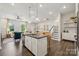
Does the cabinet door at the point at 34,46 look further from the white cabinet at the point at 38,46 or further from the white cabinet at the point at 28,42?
the white cabinet at the point at 28,42

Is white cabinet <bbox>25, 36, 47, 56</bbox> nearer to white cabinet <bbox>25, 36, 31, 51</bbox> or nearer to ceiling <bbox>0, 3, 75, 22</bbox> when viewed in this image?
white cabinet <bbox>25, 36, 31, 51</bbox>

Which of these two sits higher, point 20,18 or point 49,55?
point 20,18

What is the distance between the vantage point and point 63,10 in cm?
182

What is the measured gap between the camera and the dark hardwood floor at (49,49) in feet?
5.94

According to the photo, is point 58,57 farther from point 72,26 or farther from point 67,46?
point 72,26

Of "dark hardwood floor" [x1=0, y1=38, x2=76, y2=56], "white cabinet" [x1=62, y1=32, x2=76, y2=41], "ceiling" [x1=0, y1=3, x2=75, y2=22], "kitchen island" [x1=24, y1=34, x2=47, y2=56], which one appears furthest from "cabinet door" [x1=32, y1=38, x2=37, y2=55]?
"white cabinet" [x1=62, y1=32, x2=76, y2=41]

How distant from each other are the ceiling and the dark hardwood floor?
515 mm

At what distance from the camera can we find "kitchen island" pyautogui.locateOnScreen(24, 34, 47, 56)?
1873 mm

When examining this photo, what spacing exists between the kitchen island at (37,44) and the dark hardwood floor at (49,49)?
0.33 feet

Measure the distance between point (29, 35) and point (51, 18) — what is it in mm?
578

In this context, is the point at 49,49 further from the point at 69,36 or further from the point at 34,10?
the point at 34,10

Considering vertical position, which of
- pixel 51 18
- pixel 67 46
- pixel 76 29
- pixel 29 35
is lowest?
pixel 67 46

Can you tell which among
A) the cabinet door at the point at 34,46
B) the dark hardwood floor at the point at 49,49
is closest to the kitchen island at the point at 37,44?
the cabinet door at the point at 34,46

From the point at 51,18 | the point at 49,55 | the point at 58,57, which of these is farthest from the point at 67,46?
the point at 51,18
